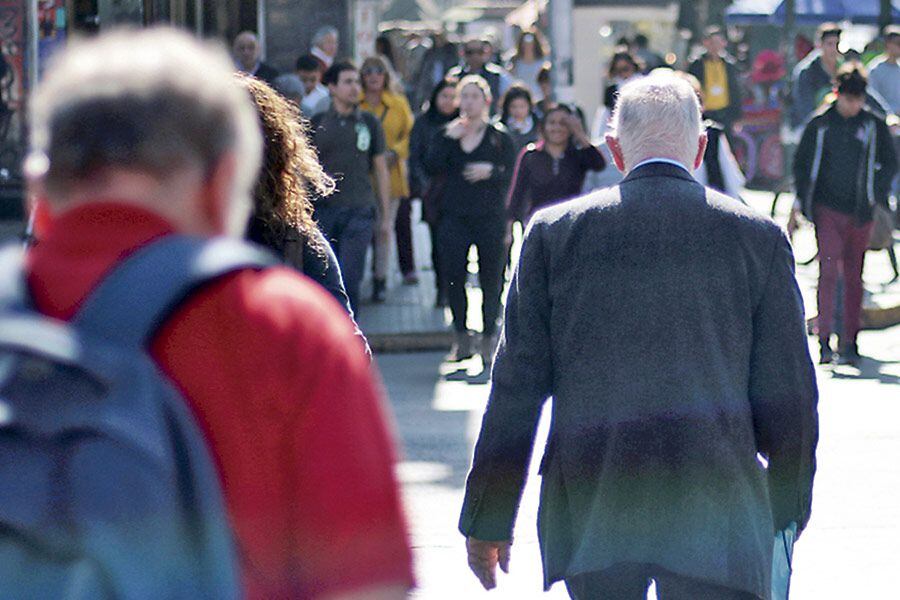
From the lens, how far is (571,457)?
13.0 feet

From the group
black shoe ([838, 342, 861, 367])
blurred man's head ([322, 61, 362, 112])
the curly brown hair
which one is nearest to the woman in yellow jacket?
blurred man's head ([322, 61, 362, 112])

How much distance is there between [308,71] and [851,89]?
509cm

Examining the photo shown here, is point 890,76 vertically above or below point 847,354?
above

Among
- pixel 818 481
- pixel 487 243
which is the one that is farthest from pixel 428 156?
pixel 818 481

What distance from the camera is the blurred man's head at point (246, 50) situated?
15547mm

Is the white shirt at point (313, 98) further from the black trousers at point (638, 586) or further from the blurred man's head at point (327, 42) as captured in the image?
the black trousers at point (638, 586)

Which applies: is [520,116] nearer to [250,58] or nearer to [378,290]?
[378,290]

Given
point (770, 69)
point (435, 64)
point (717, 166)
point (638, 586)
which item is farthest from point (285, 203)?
point (770, 69)

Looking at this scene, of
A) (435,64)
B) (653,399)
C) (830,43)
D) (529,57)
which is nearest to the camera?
(653,399)

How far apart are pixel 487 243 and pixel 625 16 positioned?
17.7 meters

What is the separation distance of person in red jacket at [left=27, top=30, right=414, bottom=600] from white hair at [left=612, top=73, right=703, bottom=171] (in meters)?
2.15

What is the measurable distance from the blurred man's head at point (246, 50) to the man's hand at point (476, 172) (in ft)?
13.0

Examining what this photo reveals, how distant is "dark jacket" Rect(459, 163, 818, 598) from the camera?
153 inches

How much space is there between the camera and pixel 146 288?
6.53ft
